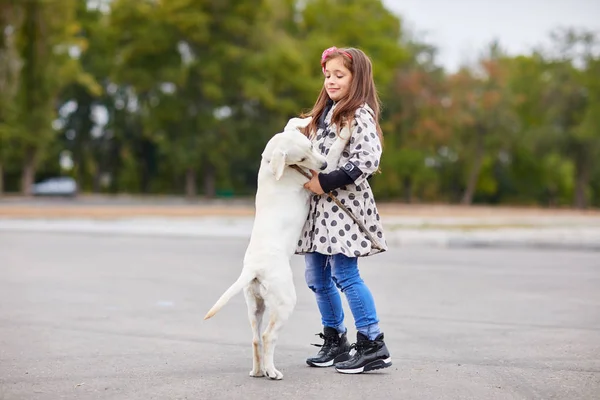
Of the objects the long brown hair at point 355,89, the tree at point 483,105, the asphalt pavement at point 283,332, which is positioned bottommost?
the asphalt pavement at point 283,332

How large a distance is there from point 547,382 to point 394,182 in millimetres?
43657

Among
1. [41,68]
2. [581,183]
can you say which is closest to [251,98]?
[41,68]

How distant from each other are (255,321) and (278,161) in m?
0.90

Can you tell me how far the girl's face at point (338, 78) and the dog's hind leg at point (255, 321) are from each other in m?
1.28

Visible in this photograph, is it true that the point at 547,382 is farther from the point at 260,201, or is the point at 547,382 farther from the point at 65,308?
the point at 65,308

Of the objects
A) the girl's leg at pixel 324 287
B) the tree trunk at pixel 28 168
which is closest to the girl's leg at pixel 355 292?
the girl's leg at pixel 324 287

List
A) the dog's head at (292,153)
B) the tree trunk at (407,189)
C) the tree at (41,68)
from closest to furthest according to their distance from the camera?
the dog's head at (292,153) < the tree at (41,68) < the tree trunk at (407,189)

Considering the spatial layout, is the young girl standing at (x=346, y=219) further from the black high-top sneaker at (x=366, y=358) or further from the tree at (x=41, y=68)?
the tree at (x=41, y=68)

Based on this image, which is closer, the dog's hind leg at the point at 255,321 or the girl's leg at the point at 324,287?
the dog's hind leg at the point at 255,321

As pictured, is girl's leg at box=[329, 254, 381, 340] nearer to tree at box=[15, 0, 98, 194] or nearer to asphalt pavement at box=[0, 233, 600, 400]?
asphalt pavement at box=[0, 233, 600, 400]

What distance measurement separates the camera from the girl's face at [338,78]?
472cm

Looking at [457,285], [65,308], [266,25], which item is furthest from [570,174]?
[65,308]

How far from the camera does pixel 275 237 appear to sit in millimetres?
4449

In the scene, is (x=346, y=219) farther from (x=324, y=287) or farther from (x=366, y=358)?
(x=366, y=358)
